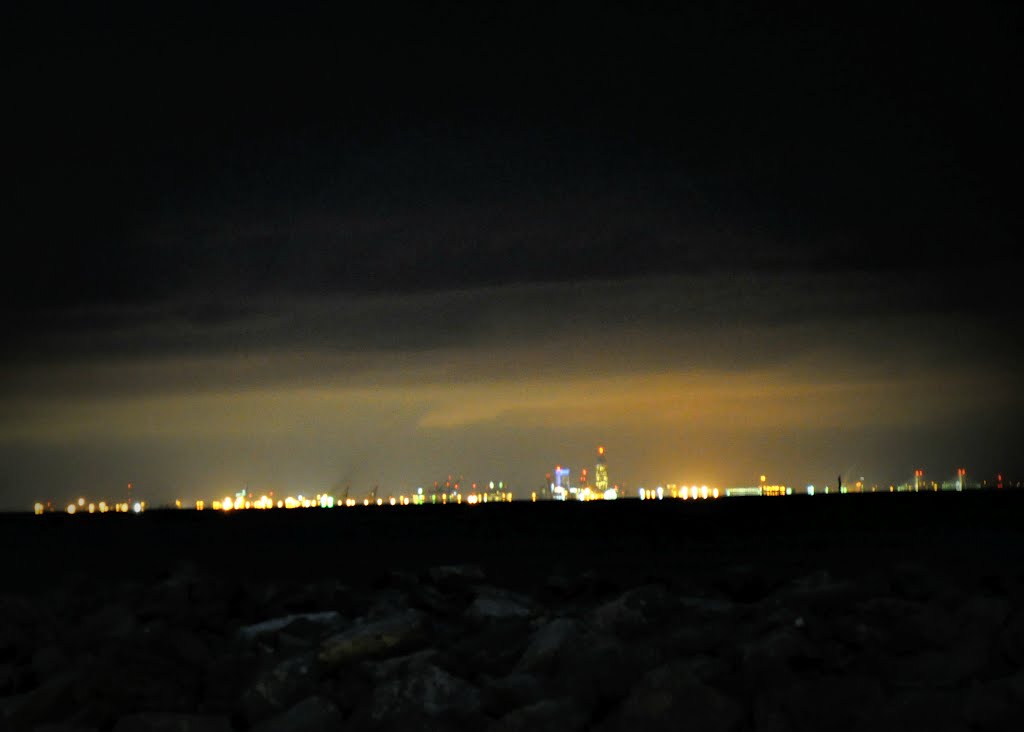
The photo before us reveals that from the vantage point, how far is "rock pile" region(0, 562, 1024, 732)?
9234 mm

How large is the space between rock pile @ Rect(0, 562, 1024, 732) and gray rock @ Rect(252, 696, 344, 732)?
0.01 m

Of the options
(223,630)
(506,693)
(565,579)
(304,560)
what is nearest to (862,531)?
(304,560)

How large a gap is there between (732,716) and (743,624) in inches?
151

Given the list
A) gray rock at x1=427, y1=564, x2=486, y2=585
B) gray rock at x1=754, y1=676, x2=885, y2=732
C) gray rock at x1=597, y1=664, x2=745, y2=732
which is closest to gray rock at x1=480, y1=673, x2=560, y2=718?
gray rock at x1=597, y1=664, x2=745, y2=732

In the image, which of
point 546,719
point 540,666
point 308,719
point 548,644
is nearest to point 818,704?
point 546,719

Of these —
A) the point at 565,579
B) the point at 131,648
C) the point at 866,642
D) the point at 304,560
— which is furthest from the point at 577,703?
the point at 304,560

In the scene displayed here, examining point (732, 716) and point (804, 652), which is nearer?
point (732, 716)

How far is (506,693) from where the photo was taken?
34.0 ft

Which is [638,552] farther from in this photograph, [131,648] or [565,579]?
[131,648]

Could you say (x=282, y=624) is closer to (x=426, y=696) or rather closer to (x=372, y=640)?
(x=372, y=640)

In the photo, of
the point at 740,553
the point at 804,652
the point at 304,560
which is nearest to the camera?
the point at 804,652

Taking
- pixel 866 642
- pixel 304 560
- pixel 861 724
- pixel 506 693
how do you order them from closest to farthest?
pixel 861 724
pixel 506 693
pixel 866 642
pixel 304 560

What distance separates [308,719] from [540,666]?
88.0 inches

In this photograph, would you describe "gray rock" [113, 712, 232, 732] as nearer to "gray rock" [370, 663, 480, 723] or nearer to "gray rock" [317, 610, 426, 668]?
"gray rock" [370, 663, 480, 723]
